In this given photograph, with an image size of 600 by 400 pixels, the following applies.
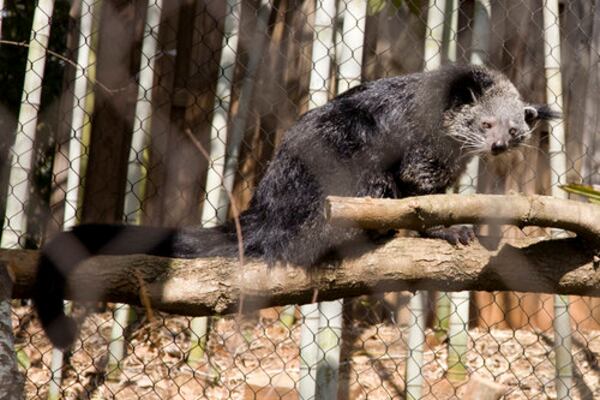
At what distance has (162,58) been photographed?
Result: 12.9ft

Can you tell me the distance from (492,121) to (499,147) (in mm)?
109

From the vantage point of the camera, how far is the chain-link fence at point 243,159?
3.41 meters

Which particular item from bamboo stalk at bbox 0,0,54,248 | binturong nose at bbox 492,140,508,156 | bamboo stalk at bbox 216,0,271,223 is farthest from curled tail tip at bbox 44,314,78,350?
binturong nose at bbox 492,140,508,156

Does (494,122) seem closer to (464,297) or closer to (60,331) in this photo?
(464,297)

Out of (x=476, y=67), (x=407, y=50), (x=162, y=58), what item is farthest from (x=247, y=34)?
(x=476, y=67)

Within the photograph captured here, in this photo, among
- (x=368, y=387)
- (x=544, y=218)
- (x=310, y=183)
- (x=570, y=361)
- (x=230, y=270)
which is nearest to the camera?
(x=544, y=218)

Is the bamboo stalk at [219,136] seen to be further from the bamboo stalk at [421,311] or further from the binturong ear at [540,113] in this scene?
the binturong ear at [540,113]

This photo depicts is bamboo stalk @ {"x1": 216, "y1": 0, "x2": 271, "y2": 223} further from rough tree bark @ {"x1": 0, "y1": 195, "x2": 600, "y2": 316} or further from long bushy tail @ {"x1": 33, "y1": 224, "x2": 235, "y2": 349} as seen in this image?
rough tree bark @ {"x1": 0, "y1": 195, "x2": 600, "y2": 316}

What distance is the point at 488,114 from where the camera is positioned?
10.2 ft

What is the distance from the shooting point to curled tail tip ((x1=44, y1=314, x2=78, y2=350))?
2275 mm

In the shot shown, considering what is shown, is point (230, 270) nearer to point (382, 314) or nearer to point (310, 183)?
point (310, 183)

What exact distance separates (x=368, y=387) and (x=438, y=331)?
0.41 metres

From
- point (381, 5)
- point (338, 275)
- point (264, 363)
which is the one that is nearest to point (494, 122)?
point (381, 5)

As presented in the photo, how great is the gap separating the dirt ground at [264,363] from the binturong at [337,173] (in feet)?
2.86
